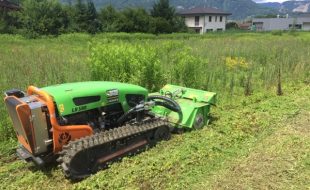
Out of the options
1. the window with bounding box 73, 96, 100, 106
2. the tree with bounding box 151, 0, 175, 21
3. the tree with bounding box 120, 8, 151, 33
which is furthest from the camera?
the tree with bounding box 151, 0, 175, 21

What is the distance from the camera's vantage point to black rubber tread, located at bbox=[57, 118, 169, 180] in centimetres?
454

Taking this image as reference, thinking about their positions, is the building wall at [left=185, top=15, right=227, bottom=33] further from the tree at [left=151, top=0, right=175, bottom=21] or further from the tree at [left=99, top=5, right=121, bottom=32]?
the tree at [left=99, top=5, right=121, bottom=32]

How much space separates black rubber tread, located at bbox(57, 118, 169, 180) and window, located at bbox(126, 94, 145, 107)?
0.38 meters

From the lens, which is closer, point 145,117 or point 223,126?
point 145,117

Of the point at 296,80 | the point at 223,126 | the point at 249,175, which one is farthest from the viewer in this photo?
the point at 296,80

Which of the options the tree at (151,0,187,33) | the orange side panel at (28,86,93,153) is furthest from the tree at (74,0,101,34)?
the orange side panel at (28,86,93,153)

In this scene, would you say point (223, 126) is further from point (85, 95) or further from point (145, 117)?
point (85, 95)

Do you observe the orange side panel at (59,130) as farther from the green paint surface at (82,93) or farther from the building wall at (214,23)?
the building wall at (214,23)

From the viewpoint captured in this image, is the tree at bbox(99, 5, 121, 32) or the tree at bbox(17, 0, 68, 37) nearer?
the tree at bbox(17, 0, 68, 37)

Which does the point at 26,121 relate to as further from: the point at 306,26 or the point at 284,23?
the point at 306,26

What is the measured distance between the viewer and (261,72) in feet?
40.3

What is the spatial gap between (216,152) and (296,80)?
7.63 metres

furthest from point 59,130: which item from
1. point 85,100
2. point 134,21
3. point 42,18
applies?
point 134,21

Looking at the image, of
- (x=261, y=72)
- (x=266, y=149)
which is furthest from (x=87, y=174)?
(x=261, y=72)
